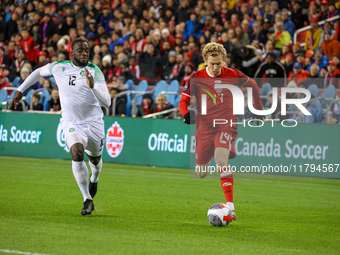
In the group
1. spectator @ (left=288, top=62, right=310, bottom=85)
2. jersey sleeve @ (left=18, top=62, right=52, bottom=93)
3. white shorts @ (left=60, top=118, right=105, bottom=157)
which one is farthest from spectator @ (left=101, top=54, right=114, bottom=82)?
white shorts @ (left=60, top=118, right=105, bottom=157)

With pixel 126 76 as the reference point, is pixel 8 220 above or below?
below

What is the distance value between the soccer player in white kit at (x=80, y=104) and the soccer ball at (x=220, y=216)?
5.75 ft

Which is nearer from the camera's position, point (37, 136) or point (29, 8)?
point (37, 136)

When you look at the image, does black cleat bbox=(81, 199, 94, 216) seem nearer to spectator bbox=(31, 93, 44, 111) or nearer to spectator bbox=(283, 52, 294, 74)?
spectator bbox=(283, 52, 294, 74)

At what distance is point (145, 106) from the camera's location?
55.8 feet

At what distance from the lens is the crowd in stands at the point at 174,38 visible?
16.8 metres

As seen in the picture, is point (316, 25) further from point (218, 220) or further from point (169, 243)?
point (169, 243)

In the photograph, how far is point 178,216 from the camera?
26.4ft

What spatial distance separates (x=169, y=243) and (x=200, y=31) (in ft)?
50.4

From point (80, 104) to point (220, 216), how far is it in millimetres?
2625

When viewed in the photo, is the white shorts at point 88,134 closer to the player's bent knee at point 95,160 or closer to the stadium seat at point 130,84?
the player's bent knee at point 95,160

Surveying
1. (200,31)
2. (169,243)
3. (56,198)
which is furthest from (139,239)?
Result: (200,31)

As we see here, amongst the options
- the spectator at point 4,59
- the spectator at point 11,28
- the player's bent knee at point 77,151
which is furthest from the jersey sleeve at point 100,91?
the spectator at point 11,28

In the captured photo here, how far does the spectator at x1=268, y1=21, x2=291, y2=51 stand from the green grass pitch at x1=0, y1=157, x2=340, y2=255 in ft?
18.6
